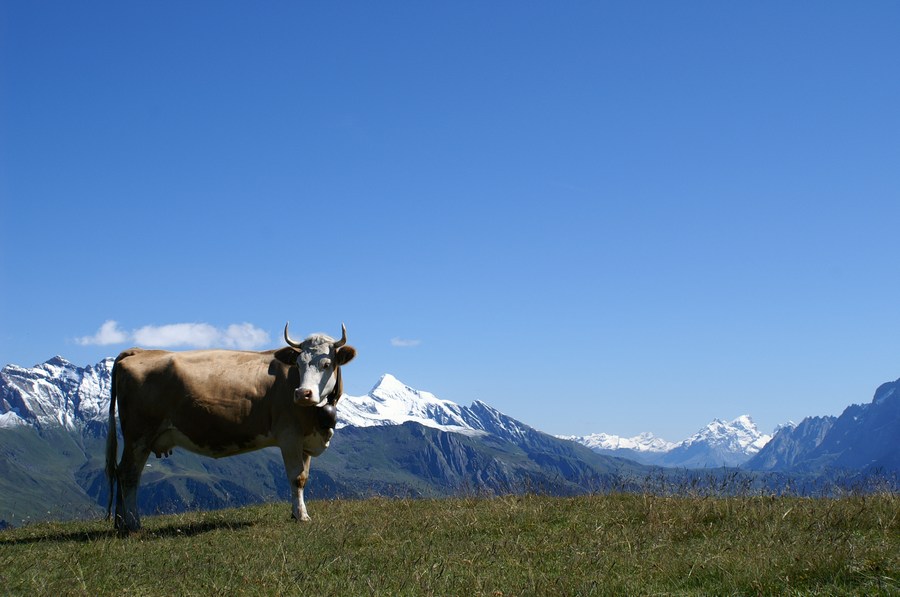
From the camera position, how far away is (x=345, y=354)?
51.9 ft

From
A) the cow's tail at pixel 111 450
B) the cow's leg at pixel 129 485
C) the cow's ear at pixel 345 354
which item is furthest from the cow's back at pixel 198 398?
the cow's ear at pixel 345 354

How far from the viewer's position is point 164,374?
49.2ft

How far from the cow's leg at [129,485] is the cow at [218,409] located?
0.02 meters

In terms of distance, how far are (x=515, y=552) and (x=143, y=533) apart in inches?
304

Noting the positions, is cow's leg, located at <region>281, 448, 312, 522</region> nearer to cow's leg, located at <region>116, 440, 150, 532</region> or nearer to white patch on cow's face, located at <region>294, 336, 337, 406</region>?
white patch on cow's face, located at <region>294, 336, 337, 406</region>

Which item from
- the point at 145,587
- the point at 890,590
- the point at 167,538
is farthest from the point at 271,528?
the point at 890,590

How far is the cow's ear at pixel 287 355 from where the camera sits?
15.5 metres

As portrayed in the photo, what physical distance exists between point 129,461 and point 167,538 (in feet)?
8.16

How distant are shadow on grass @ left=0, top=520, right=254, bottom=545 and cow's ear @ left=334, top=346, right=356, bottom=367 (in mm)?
3546

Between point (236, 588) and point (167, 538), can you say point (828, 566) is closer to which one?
point (236, 588)

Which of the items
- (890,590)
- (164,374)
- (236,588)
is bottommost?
(236,588)

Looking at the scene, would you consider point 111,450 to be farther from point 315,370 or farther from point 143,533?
point 315,370

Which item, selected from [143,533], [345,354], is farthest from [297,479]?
[143,533]

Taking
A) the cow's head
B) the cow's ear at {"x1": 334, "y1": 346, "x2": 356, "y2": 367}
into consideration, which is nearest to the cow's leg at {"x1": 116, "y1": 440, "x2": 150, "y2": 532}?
the cow's head
